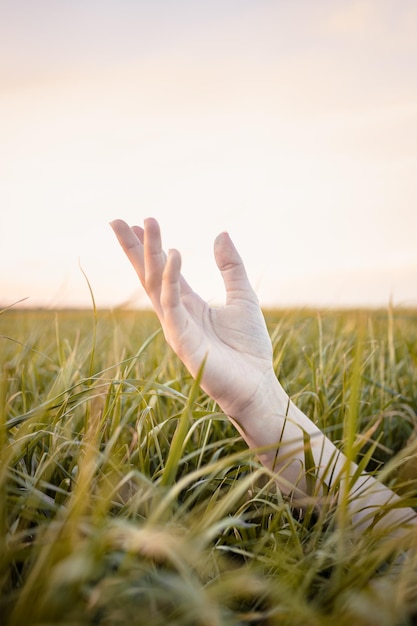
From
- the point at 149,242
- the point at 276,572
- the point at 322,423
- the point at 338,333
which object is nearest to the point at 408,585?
the point at 276,572

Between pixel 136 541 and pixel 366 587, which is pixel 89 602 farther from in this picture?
Result: pixel 366 587

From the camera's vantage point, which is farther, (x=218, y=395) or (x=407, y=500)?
(x=218, y=395)

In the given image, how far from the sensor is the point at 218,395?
124 centimetres

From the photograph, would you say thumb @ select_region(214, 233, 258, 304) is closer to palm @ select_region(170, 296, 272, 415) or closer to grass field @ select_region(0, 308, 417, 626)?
palm @ select_region(170, 296, 272, 415)

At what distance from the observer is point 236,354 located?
1354mm

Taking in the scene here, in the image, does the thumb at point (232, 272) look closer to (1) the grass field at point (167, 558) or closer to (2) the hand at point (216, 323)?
(2) the hand at point (216, 323)

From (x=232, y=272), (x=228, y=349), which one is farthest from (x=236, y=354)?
(x=232, y=272)

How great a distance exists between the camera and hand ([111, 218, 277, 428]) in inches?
47.4

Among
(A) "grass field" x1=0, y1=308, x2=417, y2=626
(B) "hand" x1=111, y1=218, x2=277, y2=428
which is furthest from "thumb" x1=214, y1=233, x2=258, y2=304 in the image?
(A) "grass field" x1=0, y1=308, x2=417, y2=626

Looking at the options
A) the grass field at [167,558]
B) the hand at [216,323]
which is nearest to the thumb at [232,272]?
the hand at [216,323]

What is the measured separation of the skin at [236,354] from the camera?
1.20 m

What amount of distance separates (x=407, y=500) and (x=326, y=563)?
0.19 meters

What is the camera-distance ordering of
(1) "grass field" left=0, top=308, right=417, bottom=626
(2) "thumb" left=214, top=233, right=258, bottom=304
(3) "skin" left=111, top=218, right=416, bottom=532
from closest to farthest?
(1) "grass field" left=0, top=308, right=417, bottom=626
(3) "skin" left=111, top=218, right=416, bottom=532
(2) "thumb" left=214, top=233, right=258, bottom=304

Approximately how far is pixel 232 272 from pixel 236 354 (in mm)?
243
